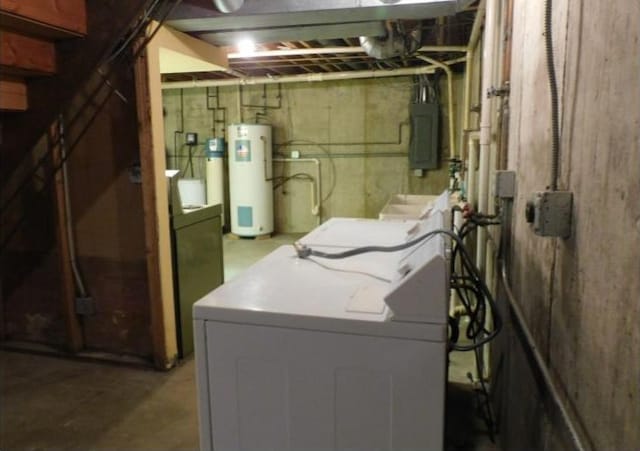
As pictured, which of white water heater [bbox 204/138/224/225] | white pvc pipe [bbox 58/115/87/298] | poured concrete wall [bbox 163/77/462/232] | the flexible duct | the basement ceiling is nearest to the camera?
the basement ceiling

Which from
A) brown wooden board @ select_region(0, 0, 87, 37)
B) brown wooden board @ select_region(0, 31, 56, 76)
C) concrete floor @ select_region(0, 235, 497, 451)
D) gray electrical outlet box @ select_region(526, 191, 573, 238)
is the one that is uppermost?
brown wooden board @ select_region(0, 0, 87, 37)

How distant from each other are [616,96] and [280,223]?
20.9 feet

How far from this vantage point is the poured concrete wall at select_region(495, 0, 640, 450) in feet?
2.41

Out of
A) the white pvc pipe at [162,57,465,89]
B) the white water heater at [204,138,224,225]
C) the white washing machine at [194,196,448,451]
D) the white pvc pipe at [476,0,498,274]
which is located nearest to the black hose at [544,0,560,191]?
the white washing machine at [194,196,448,451]

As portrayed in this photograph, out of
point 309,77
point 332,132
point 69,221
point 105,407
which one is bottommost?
point 105,407

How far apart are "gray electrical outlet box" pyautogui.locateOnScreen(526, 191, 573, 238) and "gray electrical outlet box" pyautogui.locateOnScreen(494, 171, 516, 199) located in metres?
0.70

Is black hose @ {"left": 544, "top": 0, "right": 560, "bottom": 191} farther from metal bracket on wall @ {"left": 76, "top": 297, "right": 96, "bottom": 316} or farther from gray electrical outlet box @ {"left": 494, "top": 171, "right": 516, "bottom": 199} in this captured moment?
metal bracket on wall @ {"left": 76, "top": 297, "right": 96, "bottom": 316}

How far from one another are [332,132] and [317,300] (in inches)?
222

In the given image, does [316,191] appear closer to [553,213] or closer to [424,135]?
[424,135]

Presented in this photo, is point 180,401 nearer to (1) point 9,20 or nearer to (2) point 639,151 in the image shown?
(1) point 9,20

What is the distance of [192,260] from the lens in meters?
3.14

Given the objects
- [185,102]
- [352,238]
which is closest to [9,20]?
[352,238]

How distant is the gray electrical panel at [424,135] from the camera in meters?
5.99

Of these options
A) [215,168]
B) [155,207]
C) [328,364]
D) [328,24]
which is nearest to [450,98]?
[328,24]
